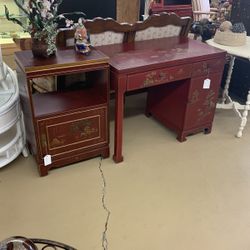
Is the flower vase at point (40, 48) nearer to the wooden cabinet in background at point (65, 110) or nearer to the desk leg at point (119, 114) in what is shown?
the wooden cabinet in background at point (65, 110)

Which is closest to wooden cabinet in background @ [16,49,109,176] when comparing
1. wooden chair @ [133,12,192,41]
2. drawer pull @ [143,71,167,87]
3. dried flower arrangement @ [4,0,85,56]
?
dried flower arrangement @ [4,0,85,56]

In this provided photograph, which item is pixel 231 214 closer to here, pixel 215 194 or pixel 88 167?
pixel 215 194

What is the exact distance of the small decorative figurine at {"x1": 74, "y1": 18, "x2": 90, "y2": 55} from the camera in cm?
191

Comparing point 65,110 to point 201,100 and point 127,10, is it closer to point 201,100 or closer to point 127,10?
point 201,100

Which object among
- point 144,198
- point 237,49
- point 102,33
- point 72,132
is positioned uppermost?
point 102,33

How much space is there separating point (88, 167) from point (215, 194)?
0.96m

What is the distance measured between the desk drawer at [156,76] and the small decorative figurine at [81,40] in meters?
0.35

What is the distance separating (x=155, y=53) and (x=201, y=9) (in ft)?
9.17

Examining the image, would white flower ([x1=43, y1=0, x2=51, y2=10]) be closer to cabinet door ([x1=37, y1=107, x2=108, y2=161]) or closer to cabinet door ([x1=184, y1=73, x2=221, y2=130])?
cabinet door ([x1=37, y1=107, x2=108, y2=161])

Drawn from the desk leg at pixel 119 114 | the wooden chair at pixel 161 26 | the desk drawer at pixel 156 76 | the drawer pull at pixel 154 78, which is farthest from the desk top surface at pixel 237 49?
the desk leg at pixel 119 114

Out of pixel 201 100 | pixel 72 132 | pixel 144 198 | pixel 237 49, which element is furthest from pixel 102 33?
pixel 144 198

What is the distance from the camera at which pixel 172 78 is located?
216cm

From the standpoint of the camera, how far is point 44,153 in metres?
2.02

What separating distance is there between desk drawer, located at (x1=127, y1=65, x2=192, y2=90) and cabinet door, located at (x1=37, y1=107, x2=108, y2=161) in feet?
0.96
